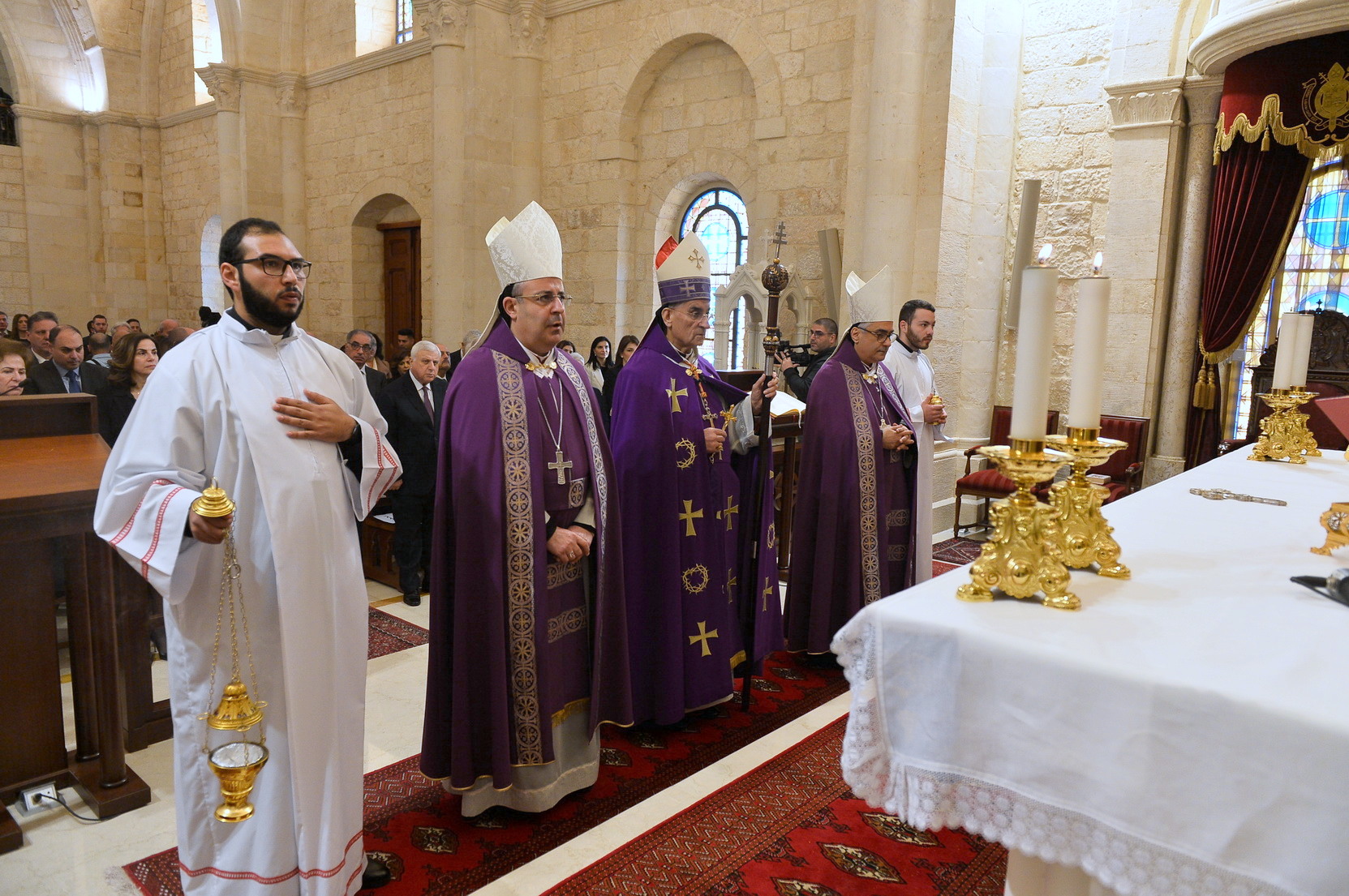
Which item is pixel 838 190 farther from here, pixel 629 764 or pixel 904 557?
pixel 629 764

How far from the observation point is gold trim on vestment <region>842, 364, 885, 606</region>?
4223 millimetres

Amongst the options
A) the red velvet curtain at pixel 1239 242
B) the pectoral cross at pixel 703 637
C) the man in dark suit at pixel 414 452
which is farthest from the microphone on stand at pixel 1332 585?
the red velvet curtain at pixel 1239 242

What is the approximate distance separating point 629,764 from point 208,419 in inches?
78.0

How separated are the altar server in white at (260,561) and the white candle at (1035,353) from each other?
63.7 inches

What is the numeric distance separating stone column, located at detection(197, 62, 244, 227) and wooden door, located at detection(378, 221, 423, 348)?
2.51 meters

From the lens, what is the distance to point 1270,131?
19.8ft

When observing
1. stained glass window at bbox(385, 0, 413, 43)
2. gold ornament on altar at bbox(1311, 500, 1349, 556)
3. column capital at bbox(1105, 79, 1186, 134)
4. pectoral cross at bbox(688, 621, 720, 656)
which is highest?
stained glass window at bbox(385, 0, 413, 43)

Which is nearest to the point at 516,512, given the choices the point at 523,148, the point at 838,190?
the point at 838,190

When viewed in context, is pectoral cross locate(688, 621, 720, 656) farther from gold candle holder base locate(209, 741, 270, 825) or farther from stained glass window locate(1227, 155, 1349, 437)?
stained glass window locate(1227, 155, 1349, 437)

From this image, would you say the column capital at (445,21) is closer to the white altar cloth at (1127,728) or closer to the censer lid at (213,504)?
the censer lid at (213,504)

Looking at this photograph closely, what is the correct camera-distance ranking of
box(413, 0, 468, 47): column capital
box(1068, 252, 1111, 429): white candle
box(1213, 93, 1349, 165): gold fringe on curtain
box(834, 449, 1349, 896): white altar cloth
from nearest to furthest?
1. box(834, 449, 1349, 896): white altar cloth
2. box(1068, 252, 1111, 429): white candle
3. box(1213, 93, 1349, 165): gold fringe on curtain
4. box(413, 0, 468, 47): column capital

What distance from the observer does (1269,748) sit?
1.14 m

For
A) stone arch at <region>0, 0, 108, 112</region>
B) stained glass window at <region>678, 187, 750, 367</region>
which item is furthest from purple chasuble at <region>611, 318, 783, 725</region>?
stone arch at <region>0, 0, 108, 112</region>

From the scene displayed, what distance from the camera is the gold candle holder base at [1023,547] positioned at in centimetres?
152
